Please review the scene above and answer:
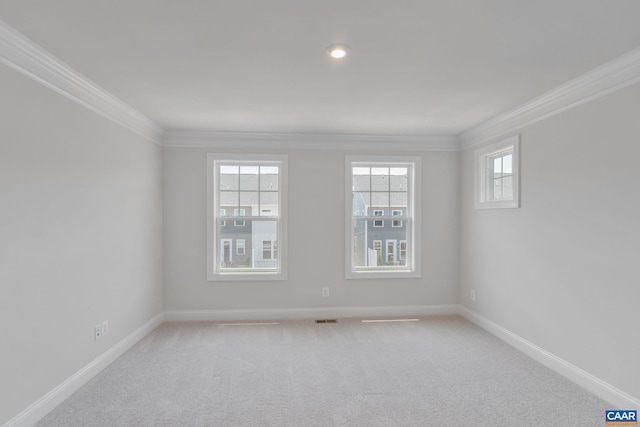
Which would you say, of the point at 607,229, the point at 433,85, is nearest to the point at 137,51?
the point at 433,85

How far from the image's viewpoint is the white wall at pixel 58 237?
7.23ft

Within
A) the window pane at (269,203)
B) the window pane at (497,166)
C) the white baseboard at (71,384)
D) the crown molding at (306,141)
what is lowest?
the white baseboard at (71,384)

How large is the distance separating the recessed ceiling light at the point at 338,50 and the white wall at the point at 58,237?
1931 mm

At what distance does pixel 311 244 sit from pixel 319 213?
422 mm

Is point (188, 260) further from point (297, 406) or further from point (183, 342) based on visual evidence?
point (297, 406)

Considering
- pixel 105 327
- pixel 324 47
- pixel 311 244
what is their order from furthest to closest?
pixel 311 244
pixel 105 327
pixel 324 47

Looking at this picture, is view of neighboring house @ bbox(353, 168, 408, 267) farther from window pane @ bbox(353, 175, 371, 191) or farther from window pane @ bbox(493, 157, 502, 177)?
window pane @ bbox(493, 157, 502, 177)

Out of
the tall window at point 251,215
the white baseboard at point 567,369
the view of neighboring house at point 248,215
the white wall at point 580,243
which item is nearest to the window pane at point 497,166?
the white wall at point 580,243

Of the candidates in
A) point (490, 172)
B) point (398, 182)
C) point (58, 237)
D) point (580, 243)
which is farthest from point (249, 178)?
point (580, 243)

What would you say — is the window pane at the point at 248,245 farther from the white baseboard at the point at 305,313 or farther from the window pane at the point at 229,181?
the white baseboard at the point at 305,313

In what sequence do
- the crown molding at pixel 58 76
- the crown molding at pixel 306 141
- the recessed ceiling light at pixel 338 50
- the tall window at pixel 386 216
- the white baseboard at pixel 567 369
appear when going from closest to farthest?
the crown molding at pixel 58 76, the recessed ceiling light at pixel 338 50, the white baseboard at pixel 567 369, the crown molding at pixel 306 141, the tall window at pixel 386 216

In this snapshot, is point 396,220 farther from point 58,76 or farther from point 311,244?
point 58,76

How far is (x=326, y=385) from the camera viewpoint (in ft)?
9.59

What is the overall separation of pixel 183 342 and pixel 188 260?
113cm
